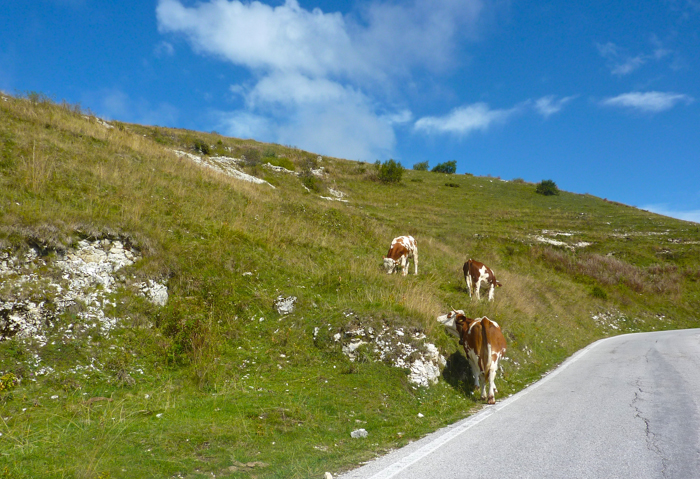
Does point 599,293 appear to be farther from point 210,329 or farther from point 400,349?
point 210,329

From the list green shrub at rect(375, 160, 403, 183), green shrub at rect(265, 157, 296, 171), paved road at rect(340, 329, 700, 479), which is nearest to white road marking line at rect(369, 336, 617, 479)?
paved road at rect(340, 329, 700, 479)

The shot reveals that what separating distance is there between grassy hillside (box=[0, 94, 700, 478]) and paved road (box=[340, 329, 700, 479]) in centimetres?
64

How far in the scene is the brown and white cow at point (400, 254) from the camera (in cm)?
1509

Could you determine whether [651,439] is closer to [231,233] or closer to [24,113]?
[231,233]

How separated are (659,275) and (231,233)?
3251 cm

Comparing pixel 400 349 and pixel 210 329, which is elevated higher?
pixel 210 329

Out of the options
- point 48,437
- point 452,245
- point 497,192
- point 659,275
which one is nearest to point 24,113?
point 48,437

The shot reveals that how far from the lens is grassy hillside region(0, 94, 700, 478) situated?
5.21 m

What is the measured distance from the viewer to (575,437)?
559 cm

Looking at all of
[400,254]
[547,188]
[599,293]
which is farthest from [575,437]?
[547,188]

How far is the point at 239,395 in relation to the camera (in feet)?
22.7

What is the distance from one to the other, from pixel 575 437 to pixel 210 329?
7152 millimetres

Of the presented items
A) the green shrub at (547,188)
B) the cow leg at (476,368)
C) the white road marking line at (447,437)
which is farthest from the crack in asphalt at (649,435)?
the green shrub at (547,188)

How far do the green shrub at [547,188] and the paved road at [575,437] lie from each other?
169 ft
